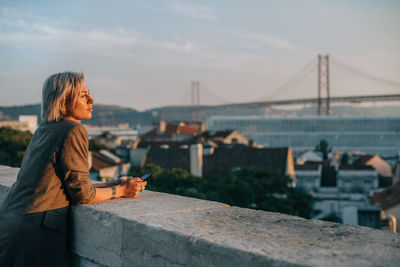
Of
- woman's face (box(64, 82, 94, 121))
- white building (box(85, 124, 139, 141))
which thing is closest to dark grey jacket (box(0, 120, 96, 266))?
woman's face (box(64, 82, 94, 121))

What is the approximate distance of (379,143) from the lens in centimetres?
9638

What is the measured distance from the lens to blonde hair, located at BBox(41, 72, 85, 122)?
222 centimetres

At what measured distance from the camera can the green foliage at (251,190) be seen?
63.5 ft

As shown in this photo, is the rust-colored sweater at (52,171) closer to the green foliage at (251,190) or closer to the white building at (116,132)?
the green foliage at (251,190)

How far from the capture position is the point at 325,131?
3834 inches

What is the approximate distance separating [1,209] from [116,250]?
568 millimetres

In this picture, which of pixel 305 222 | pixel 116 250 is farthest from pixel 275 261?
pixel 116 250

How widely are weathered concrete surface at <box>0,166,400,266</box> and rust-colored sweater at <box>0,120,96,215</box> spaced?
166 millimetres

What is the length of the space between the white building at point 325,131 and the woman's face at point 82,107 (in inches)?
3740

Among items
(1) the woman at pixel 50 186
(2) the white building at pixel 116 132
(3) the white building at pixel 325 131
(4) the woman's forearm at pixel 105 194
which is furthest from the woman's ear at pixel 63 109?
(3) the white building at pixel 325 131

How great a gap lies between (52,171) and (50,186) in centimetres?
7

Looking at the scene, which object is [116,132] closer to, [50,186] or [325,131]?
[325,131]

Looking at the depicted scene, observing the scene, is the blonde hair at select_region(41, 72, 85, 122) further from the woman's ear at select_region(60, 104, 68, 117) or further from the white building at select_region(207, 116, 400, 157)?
the white building at select_region(207, 116, 400, 157)

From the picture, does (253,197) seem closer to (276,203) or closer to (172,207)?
(276,203)
